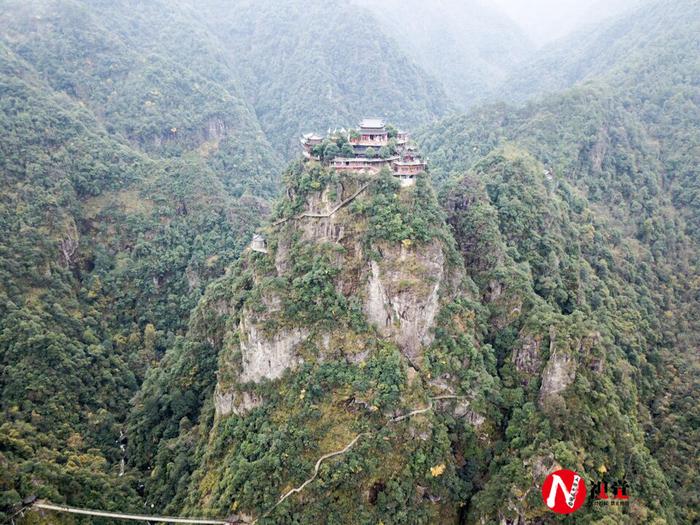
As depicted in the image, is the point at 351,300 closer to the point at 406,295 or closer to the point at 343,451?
the point at 406,295

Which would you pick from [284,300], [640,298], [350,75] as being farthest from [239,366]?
[350,75]

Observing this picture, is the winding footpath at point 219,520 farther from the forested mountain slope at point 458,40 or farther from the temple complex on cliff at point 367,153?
the forested mountain slope at point 458,40

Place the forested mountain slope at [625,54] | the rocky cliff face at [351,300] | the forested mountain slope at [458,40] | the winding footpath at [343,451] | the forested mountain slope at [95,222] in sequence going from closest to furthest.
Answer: the winding footpath at [343,451] → the rocky cliff face at [351,300] → the forested mountain slope at [95,222] → the forested mountain slope at [625,54] → the forested mountain slope at [458,40]

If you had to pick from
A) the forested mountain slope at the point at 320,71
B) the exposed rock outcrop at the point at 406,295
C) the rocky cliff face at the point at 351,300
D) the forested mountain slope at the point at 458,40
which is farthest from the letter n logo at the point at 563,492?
the forested mountain slope at the point at 458,40

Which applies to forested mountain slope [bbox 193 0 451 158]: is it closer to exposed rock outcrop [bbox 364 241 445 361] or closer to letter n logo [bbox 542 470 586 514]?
exposed rock outcrop [bbox 364 241 445 361]

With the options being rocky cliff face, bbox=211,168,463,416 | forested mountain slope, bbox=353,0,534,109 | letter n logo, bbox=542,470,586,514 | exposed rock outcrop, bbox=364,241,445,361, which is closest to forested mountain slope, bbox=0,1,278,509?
rocky cliff face, bbox=211,168,463,416

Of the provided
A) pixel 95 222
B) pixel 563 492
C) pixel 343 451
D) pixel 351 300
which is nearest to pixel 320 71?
pixel 95 222

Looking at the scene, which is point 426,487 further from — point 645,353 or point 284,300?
point 645,353
